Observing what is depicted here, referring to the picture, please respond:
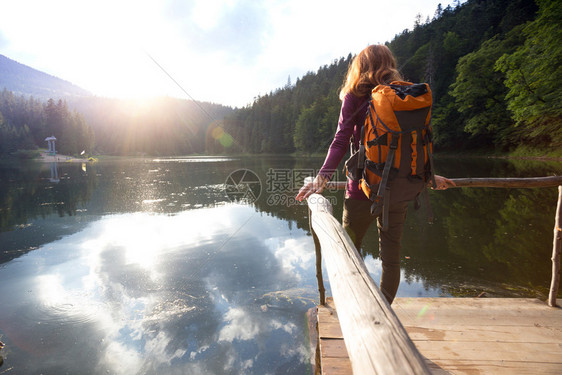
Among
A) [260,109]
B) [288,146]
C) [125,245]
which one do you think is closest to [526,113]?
[125,245]

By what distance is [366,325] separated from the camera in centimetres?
88

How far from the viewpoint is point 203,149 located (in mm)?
118875

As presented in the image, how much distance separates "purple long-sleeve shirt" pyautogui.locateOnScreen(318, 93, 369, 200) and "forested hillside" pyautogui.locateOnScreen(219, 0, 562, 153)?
6.66 m

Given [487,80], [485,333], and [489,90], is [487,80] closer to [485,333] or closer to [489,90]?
[489,90]

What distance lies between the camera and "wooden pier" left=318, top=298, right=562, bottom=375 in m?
2.13

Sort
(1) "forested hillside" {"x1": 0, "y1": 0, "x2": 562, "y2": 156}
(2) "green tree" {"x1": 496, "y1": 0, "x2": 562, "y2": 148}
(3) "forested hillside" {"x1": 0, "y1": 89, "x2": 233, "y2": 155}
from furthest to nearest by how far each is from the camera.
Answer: (3) "forested hillside" {"x1": 0, "y1": 89, "x2": 233, "y2": 155} < (1) "forested hillside" {"x1": 0, "y1": 0, "x2": 562, "y2": 156} < (2) "green tree" {"x1": 496, "y1": 0, "x2": 562, "y2": 148}

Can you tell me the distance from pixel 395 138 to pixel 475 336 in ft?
7.06

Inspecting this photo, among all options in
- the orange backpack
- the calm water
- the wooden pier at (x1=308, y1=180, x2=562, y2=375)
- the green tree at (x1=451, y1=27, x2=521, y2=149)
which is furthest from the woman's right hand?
the green tree at (x1=451, y1=27, x2=521, y2=149)

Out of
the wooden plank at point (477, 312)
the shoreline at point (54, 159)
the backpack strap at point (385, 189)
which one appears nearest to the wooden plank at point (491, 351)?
the wooden plank at point (477, 312)

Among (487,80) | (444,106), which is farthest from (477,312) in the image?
(444,106)

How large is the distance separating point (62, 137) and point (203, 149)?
5402cm

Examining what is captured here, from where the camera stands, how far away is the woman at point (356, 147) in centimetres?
202

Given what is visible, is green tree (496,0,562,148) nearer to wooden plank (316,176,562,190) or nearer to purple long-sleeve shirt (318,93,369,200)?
wooden plank (316,176,562,190)

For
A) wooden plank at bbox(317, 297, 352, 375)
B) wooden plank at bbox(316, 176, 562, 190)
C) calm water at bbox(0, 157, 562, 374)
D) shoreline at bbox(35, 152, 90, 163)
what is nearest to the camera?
wooden plank at bbox(317, 297, 352, 375)
